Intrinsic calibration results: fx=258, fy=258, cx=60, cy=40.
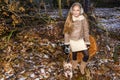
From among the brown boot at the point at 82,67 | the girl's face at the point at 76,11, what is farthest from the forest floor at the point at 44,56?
the girl's face at the point at 76,11

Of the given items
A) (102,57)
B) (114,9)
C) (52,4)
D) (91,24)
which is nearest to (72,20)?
(102,57)

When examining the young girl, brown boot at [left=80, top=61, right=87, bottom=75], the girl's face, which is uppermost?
the girl's face

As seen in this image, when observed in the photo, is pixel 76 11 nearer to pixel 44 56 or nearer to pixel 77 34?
pixel 77 34

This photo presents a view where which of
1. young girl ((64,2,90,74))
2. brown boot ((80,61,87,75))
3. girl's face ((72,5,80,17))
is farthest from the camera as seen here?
brown boot ((80,61,87,75))

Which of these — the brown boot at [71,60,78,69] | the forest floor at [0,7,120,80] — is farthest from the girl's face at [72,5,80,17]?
the forest floor at [0,7,120,80]

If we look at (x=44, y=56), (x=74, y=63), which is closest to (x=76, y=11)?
(x=74, y=63)

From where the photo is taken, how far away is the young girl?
5.38 m

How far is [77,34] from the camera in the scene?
5.41 meters

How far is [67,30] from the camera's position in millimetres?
5414

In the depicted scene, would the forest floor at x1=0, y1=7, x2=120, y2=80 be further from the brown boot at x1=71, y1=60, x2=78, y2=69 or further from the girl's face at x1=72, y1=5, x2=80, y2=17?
the girl's face at x1=72, y1=5, x2=80, y2=17

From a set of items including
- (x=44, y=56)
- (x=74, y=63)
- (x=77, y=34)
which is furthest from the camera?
(x=44, y=56)

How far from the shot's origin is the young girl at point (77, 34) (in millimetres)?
5375

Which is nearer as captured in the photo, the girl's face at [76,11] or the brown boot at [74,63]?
the girl's face at [76,11]

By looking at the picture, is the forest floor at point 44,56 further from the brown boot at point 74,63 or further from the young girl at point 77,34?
the young girl at point 77,34
